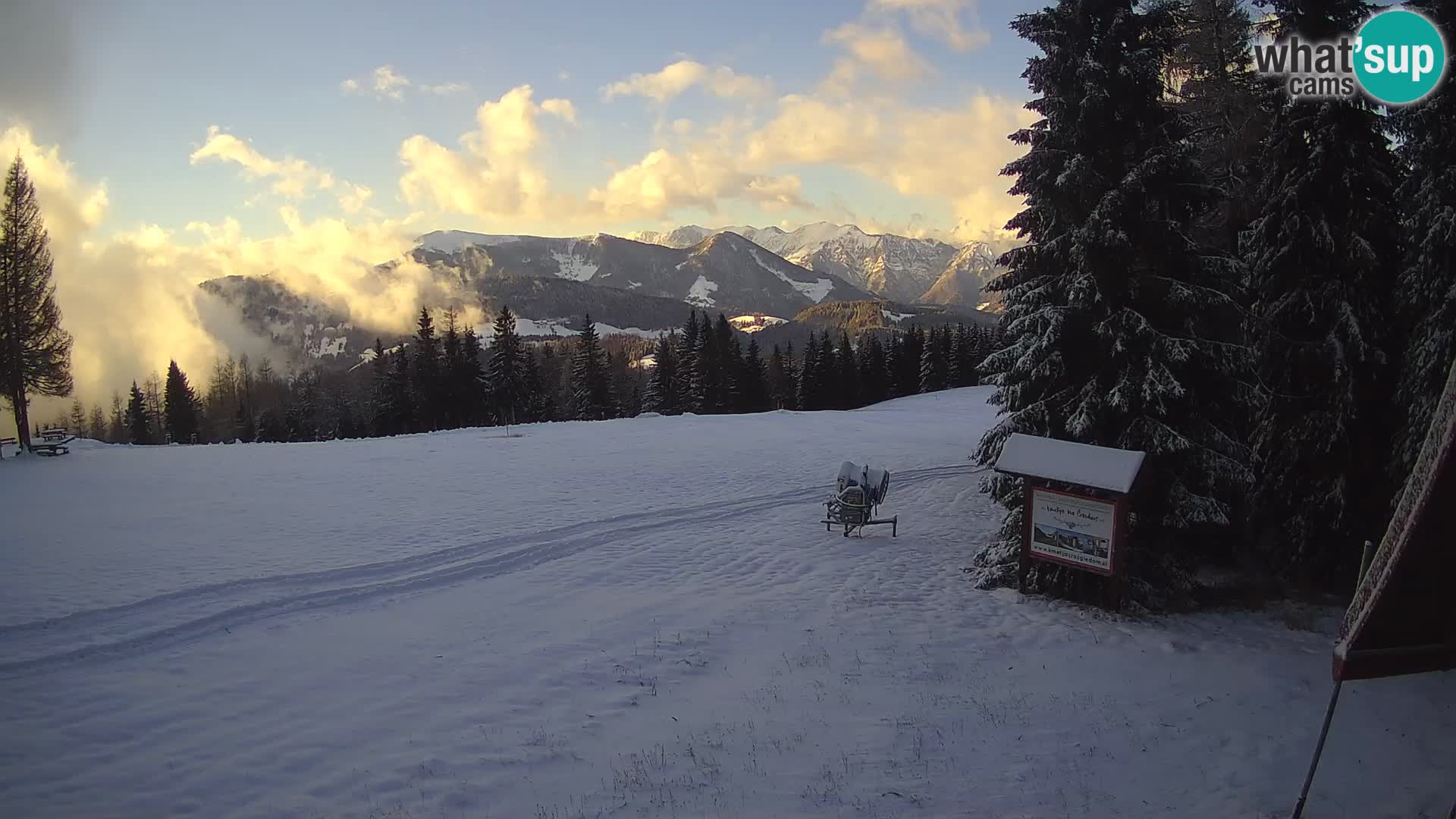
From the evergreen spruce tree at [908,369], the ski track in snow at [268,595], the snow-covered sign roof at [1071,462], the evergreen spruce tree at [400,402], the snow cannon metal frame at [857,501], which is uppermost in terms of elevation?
the evergreen spruce tree at [908,369]

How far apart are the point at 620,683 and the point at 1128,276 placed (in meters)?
11.4

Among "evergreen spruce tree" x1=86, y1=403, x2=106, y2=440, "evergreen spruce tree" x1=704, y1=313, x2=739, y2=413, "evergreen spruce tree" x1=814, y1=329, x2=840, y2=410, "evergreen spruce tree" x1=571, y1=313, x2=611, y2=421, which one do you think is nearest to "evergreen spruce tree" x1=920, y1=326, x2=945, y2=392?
"evergreen spruce tree" x1=814, y1=329, x2=840, y2=410

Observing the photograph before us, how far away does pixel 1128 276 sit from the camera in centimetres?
1284

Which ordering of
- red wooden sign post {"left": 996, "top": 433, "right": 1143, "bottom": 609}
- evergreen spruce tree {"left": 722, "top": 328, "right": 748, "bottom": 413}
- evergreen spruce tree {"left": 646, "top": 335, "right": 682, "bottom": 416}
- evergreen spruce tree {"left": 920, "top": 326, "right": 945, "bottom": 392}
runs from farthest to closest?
1. evergreen spruce tree {"left": 920, "top": 326, "right": 945, "bottom": 392}
2. evergreen spruce tree {"left": 646, "top": 335, "right": 682, "bottom": 416}
3. evergreen spruce tree {"left": 722, "top": 328, "right": 748, "bottom": 413}
4. red wooden sign post {"left": 996, "top": 433, "right": 1143, "bottom": 609}

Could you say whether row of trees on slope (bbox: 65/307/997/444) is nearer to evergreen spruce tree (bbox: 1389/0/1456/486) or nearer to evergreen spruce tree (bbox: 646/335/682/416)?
evergreen spruce tree (bbox: 646/335/682/416)

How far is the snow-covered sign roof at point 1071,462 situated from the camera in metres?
11.8

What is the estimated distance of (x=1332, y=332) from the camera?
13.0m

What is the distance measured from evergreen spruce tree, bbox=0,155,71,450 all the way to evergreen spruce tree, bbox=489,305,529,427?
31178 mm

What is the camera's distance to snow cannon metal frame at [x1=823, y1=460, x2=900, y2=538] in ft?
59.1

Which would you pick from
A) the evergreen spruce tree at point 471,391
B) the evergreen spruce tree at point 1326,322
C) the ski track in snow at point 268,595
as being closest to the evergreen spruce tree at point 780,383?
the evergreen spruce tree at point 471,391

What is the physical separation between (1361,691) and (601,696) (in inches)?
422

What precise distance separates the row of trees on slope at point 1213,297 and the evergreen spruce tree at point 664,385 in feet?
184

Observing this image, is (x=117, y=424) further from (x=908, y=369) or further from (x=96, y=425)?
(x=908, y=369)

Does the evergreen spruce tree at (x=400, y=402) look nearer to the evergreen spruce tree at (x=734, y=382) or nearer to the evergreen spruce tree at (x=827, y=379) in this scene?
the evergreen spruce tree at (x=734, y=382)
